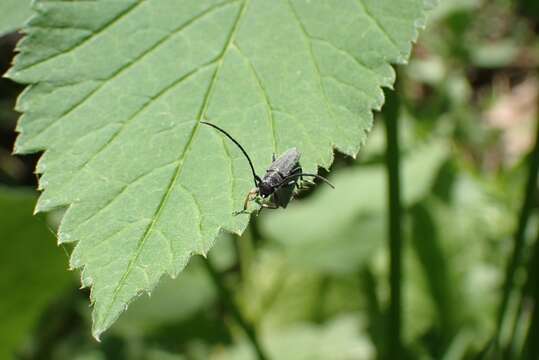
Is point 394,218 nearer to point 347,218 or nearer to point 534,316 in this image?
point 534,316

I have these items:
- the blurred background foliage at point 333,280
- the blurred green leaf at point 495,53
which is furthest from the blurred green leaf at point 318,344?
the blurred green leaf at point 495,53

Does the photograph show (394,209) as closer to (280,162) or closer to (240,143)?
(280,162)

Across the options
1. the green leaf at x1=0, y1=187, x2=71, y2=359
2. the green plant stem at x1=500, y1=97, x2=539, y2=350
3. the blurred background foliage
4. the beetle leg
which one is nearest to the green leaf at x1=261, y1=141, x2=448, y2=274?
the blurred background foliage

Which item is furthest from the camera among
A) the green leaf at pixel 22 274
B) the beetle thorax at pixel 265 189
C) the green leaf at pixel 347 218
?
the green leaf at pixel 347 218

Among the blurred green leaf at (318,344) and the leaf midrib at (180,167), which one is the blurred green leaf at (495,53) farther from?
the leaf midrib at (180,167)

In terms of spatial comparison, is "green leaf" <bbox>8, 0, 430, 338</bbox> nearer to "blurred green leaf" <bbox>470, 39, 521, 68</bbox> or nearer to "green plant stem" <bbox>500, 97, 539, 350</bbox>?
"green plant stem" <bbox>500, 97, 539, 350</bbox>

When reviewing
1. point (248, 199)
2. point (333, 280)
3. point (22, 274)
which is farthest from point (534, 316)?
point (22, 274)

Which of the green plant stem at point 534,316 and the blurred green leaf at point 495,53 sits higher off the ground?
the green plant stem at point 534,316
